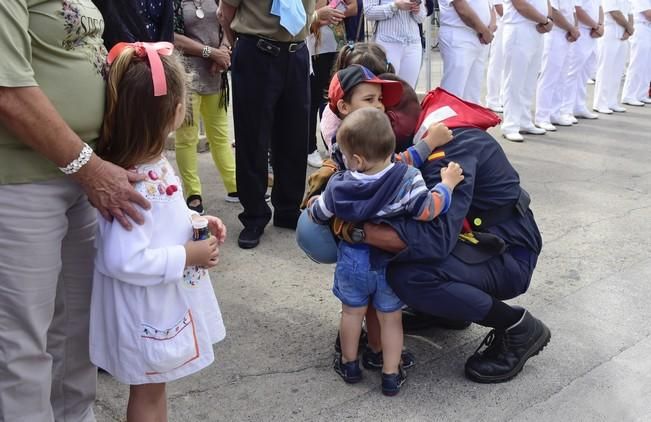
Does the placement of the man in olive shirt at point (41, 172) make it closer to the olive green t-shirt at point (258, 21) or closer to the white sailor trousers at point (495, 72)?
the olive green t-shirt at point (258, 21)

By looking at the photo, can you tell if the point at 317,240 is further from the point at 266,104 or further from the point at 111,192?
the point at 266,104

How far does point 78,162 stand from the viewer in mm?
1932

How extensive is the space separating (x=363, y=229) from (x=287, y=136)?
6.23 feet

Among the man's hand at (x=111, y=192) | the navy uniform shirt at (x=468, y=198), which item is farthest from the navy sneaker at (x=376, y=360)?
the man's hand at (x=111, y=192)

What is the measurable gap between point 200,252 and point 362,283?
906 millimetres

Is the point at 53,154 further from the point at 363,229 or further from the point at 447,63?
the point at 447,63

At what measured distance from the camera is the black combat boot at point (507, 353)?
292 centimetres

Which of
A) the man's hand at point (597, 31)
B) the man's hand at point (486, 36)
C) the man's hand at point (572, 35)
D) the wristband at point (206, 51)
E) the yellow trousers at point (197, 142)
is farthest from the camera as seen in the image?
the man's hand at point (597, 31)

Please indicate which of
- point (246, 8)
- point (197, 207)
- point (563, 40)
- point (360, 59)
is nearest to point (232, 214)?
point (197, 207)

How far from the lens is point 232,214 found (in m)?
4.97

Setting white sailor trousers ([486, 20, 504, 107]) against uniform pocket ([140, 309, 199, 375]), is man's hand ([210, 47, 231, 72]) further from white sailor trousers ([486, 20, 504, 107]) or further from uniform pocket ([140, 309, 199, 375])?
white sailor trousers ([486, 20, 504, 107])

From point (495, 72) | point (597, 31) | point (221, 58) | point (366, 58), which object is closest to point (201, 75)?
point (221, 58)

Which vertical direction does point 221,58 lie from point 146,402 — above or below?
above

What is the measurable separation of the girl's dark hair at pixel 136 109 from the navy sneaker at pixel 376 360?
1.38 metres
